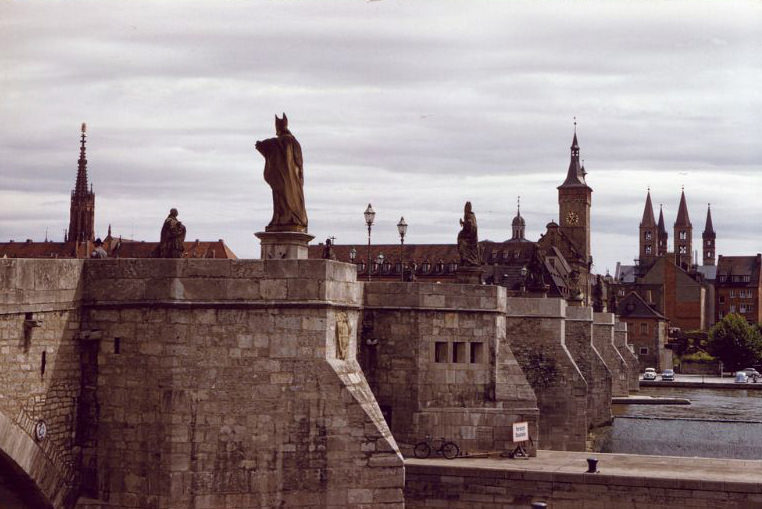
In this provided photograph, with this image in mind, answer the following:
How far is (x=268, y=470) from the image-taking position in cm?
1911

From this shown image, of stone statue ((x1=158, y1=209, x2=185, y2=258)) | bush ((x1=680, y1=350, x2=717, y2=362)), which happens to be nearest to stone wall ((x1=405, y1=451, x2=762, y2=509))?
stone statue ((x1=158, y1=209, x2=185, y2=258))

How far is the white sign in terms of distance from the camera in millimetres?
28766

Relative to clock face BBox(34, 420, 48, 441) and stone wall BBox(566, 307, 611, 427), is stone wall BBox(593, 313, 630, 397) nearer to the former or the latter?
stone wall BBox(566, 307, 611, 427)

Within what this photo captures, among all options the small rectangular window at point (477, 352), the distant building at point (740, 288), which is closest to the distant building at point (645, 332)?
the distant building at point (740, 288)

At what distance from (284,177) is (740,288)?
135527mm

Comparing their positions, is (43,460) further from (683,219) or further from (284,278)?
(683,219)

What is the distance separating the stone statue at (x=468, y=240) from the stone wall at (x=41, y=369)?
13.8 meters

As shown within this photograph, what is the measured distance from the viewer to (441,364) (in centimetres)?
2766

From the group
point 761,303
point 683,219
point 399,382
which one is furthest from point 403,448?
point 683,219

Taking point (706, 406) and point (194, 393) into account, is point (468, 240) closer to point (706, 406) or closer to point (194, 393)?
point (194, 393)

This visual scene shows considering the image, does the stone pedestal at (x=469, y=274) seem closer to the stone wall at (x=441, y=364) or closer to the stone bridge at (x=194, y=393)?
the stone wall at (x=441, y=364)

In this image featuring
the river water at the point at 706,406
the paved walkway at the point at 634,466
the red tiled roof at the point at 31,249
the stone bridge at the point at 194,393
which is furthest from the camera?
the red tiled roof at the point at 31,249

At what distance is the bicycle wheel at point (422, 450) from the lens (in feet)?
90.9

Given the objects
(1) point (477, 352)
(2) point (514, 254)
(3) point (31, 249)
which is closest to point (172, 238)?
(1) point (477, 352)
